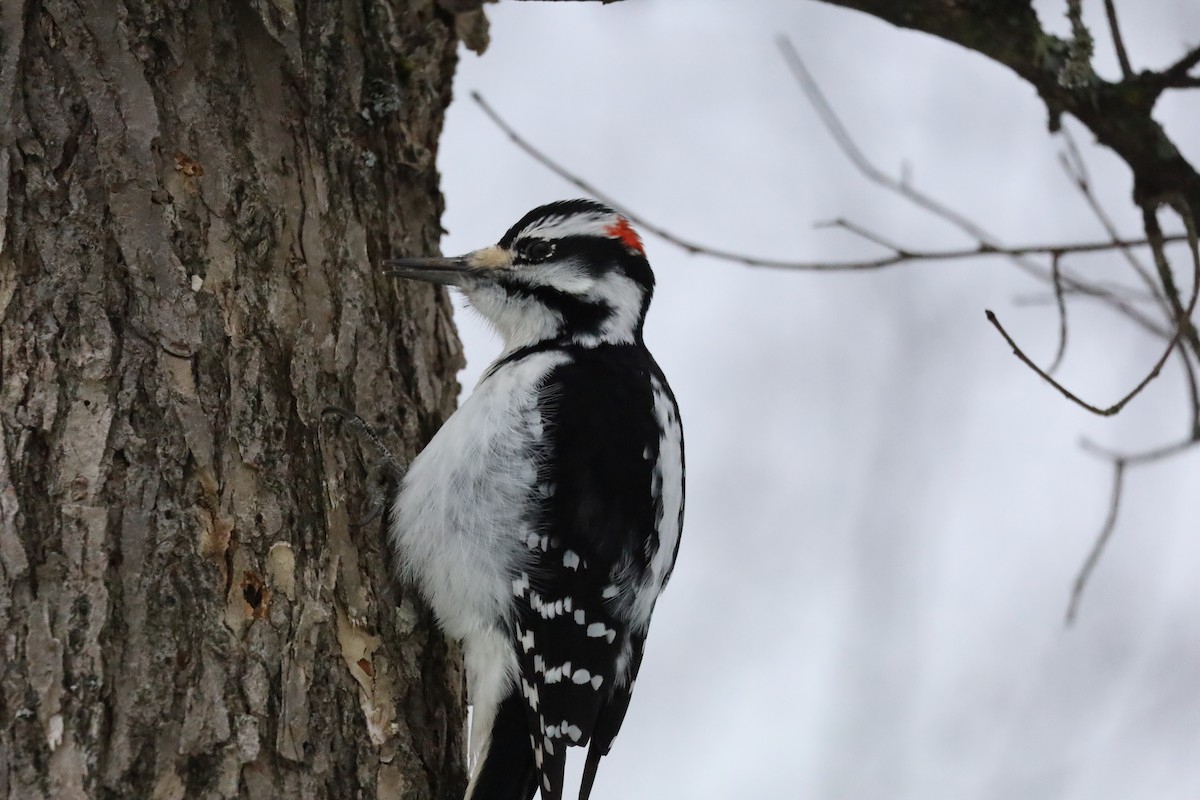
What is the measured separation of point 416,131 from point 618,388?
0.80 meters

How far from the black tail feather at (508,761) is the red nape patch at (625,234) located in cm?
127

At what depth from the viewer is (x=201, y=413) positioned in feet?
7.36

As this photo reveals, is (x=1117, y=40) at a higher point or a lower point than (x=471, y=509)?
higher

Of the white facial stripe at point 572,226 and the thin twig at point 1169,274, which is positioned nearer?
the thin twig at point 1169,274

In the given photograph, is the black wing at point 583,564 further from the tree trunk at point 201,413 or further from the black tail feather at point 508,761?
the tree trunk at point 201,413

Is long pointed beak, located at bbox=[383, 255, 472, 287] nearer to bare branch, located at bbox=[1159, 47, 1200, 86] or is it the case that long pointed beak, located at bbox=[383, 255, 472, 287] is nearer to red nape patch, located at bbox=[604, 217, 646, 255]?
red nape patch, located at bbox=[604, 217, 646, 255]

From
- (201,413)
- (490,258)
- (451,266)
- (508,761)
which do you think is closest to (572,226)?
(490,258)

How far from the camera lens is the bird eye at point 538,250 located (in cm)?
319

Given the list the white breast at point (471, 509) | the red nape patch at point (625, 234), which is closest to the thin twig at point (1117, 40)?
the red nape patch at point (625, 234)

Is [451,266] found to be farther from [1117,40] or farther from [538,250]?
[1117,40]

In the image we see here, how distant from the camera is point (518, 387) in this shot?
295cm

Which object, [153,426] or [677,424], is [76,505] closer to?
[153,426]

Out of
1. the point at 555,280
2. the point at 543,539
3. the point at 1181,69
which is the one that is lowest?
the point at 543,539

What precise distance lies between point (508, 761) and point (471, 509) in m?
0.57
